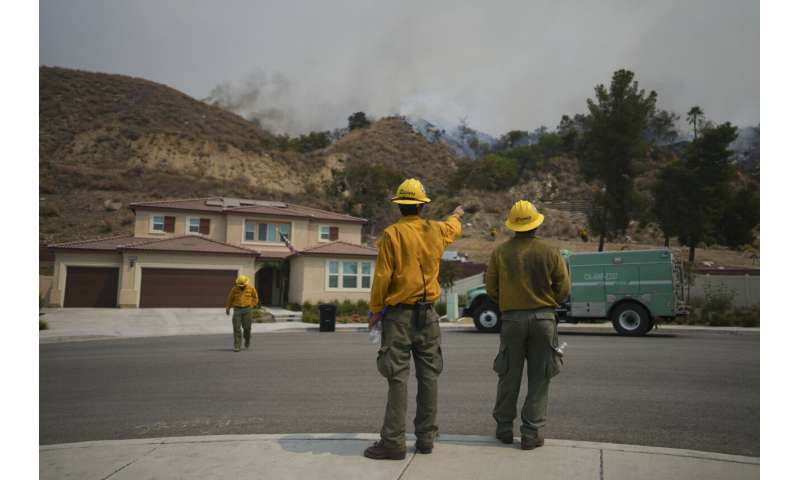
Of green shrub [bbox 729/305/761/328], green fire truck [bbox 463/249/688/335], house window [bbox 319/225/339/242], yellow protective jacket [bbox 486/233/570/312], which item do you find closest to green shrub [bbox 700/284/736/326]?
green shrub [bbox 729/305/761/328]

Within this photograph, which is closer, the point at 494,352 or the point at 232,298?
the point at 494,352

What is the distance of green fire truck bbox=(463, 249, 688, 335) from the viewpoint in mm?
15164

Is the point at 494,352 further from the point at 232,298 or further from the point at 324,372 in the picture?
the point at 232,298

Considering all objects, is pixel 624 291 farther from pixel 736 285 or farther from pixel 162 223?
pixel 162 223

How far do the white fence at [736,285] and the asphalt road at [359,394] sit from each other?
10238 mm

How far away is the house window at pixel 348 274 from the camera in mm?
Result: 29812

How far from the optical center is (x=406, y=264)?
4168 mm

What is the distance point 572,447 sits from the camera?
416cm

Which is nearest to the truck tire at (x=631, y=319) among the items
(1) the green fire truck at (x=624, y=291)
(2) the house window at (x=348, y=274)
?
(1) the green fire truck at (x=624, y=291)

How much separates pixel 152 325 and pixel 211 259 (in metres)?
8.07

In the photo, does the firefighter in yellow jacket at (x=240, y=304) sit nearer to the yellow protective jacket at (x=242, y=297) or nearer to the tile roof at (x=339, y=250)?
the yellow protective jacket at (x=242, y=297)

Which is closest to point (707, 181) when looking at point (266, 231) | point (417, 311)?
point (417, 311)
